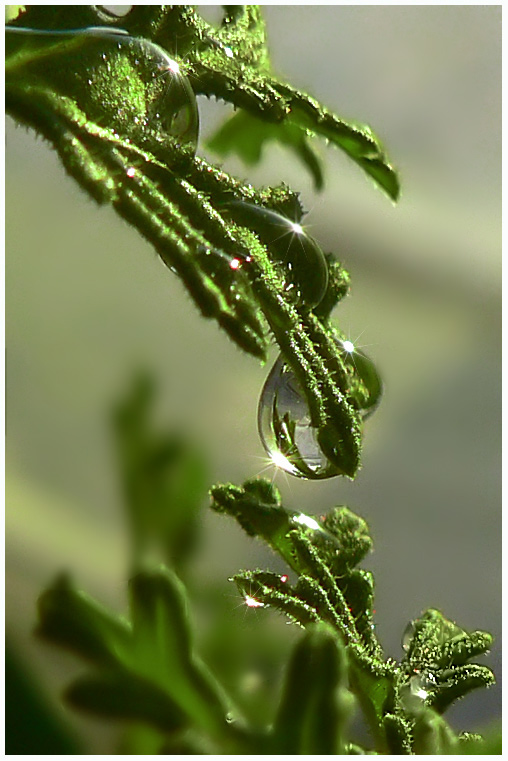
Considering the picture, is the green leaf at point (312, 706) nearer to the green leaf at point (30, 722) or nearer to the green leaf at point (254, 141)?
the green leaf at point (30, 722)

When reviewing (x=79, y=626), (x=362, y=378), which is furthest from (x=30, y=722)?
(x=362, y=378)

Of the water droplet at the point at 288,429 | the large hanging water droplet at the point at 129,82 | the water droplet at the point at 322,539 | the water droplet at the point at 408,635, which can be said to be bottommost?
the water droplet at the point at 408,635

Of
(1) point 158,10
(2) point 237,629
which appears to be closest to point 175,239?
(1) point 158,10

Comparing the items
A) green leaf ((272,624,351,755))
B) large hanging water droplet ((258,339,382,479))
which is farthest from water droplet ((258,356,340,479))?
green leaf ((272,624,351,755))

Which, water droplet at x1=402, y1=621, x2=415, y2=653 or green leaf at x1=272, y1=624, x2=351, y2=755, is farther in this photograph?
water droplet at x1=402, y1=621, x2=415, y2=653

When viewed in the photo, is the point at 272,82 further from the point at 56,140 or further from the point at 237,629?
the point at 237,629

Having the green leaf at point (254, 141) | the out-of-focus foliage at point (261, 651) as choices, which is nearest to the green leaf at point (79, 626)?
the out-of-focus foliage at point (261, 651)

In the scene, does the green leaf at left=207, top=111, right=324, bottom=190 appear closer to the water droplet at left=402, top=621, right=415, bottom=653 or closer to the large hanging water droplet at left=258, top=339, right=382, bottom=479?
the large hanging water droplet at left=258, top=339, right=382, bottom=479
